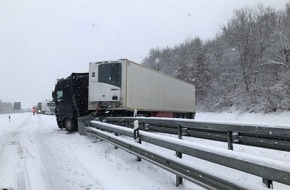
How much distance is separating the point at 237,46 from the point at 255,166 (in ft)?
174

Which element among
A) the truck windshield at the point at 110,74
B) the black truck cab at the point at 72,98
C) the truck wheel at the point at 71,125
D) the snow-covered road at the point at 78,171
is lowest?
the snow-covered road at the point at 78,171

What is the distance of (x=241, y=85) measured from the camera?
52.9m

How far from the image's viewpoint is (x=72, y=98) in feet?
65.8

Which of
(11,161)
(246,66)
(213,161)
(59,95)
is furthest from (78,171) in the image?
(246,66)

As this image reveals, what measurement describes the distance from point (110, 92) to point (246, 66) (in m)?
38.4

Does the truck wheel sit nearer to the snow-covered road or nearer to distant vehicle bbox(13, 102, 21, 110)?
the snow-covered road

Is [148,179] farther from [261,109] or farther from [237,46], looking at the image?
[237,46]

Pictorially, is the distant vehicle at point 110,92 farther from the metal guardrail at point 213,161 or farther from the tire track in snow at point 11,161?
the metal guardrail at point 213,161

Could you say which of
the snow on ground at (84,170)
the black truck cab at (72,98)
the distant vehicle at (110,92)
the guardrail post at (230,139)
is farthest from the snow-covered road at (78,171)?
the black truck cab at (72,98)

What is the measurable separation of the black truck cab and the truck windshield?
7.14ft

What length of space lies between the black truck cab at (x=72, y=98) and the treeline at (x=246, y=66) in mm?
18903

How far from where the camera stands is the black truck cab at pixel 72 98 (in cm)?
2000

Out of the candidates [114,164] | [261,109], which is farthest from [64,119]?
[261,109]

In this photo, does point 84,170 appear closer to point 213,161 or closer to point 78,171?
point 78,171
